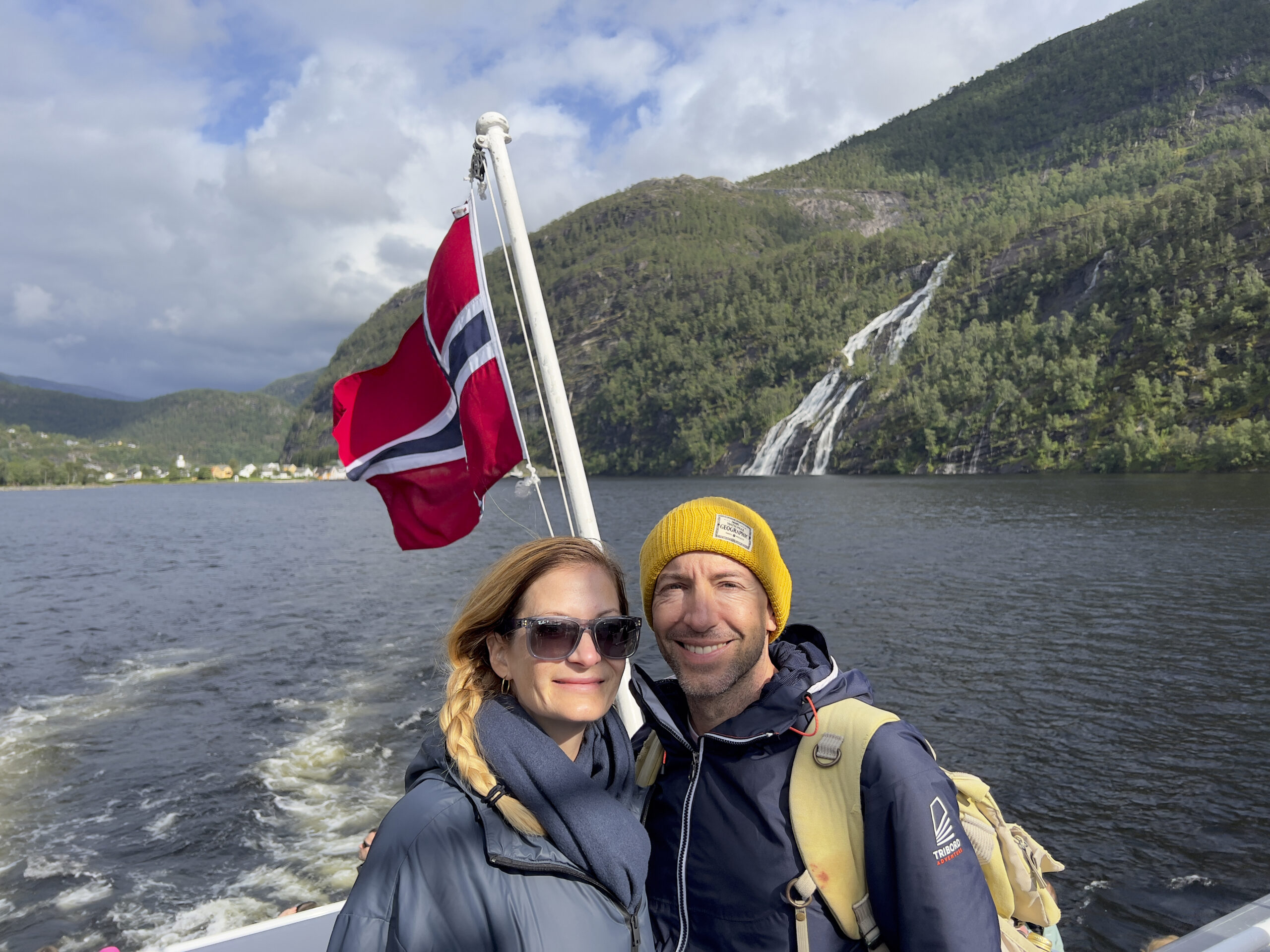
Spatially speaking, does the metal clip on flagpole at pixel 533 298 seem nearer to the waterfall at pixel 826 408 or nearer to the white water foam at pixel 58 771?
the white water foam at pixel 58 771

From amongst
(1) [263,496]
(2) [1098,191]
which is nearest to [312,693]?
(1) [263,496]

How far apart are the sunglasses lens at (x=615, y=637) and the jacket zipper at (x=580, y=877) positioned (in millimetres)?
626

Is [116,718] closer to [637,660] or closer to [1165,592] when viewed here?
[637,660]

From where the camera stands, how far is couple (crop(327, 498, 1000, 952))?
186cm

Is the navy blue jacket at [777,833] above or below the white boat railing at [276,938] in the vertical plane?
above

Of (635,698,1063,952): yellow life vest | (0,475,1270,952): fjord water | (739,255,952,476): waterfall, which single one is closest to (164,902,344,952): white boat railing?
(635,698,1063,952): yellow life vest

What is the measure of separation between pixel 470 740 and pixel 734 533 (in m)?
1.10

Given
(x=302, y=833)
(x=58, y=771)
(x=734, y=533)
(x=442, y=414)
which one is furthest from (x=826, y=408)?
(x=734, y=533)

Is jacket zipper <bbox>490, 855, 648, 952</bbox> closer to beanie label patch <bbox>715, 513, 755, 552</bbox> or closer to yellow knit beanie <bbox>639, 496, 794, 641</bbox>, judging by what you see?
yellow knit beanie <bbox>639, 496, 794, 641</bbox>

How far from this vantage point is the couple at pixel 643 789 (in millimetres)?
1859

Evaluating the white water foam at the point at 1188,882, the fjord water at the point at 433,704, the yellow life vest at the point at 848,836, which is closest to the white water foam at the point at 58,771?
the fjord water at the point at 433,704

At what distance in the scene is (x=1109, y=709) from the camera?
14852 millimetres

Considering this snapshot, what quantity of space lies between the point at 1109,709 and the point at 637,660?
970cm

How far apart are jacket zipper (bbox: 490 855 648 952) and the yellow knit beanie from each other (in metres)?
0.94
